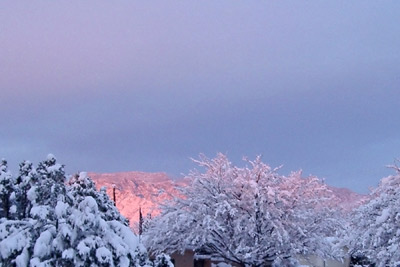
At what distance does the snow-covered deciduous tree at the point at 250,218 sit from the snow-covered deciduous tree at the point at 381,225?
1421 millimetres

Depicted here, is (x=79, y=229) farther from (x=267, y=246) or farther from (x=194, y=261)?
(x=194, y=261)

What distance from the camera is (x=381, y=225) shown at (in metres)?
27.3

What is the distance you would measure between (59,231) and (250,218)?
16678mm

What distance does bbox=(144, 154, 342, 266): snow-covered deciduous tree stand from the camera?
28156mm

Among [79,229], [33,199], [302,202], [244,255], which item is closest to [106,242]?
[79,229]

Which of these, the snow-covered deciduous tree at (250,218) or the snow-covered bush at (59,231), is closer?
the snow-covered bush at (59,231)

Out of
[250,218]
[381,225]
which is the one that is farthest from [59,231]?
[381,225]

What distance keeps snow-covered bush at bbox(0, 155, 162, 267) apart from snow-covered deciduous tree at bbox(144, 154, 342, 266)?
1427 centimetres

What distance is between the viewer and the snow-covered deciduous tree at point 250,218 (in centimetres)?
2816

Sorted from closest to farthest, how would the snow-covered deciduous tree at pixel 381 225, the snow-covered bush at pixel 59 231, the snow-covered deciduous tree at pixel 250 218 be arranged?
1. the snow-covered bush at pixel 59 231
2. the snow-covered deciduous tree at pixel 381 225
3. the snow-covered deciduous tree at pixel 250 218

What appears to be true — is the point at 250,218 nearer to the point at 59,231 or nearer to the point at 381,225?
the point at 381,225

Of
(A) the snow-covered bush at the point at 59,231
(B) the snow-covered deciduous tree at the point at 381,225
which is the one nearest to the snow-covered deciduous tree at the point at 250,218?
(B) the snow-covered deciduous tree at the point at 381,225

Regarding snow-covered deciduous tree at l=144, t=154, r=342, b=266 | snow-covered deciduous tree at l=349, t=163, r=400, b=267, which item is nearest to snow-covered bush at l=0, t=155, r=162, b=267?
snow-covered deciduous tree at l=144, t=154, r=342, b=266

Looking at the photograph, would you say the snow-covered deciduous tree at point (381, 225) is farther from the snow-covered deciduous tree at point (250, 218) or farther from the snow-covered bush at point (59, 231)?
the snow-covered bush at point (59, 231)
